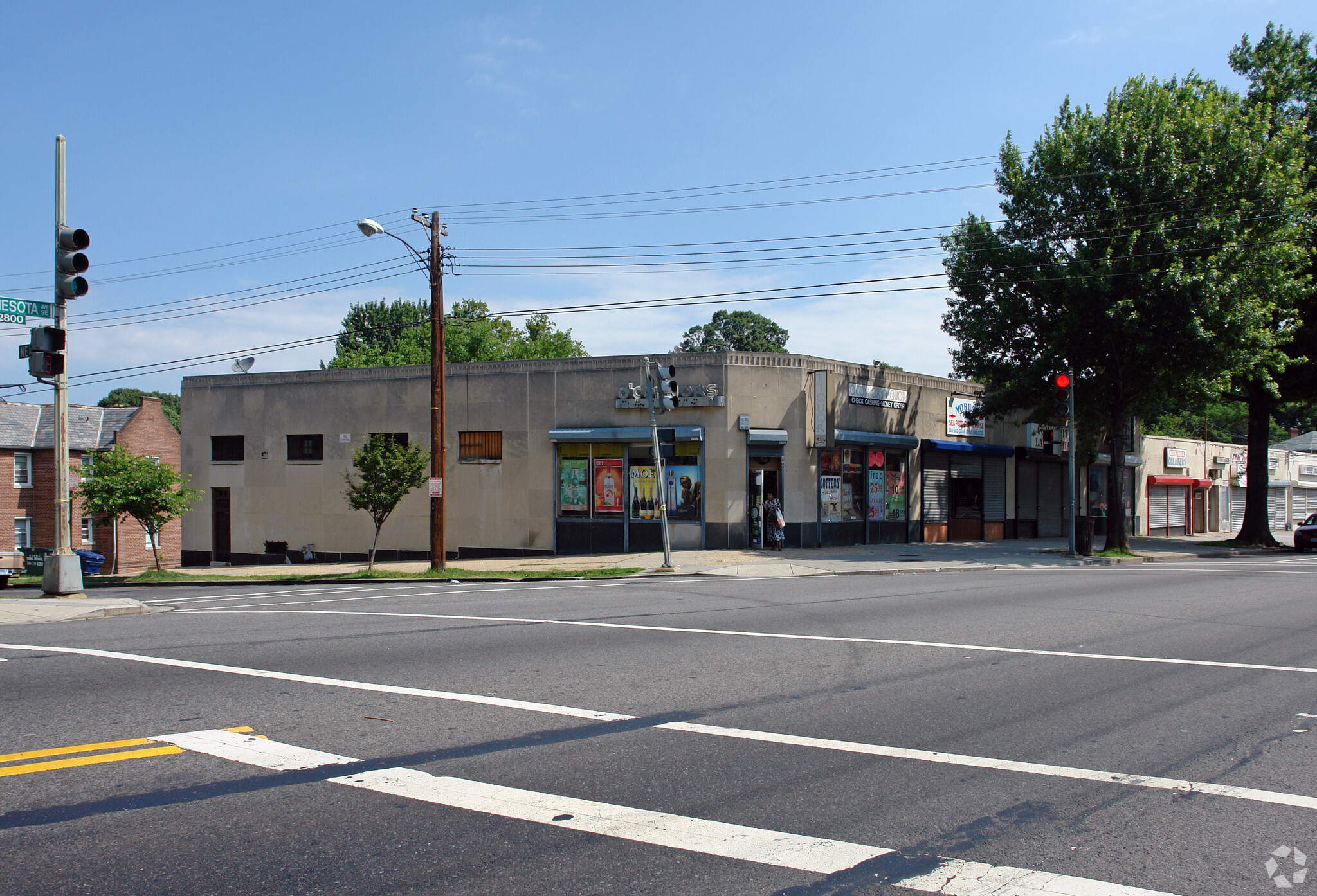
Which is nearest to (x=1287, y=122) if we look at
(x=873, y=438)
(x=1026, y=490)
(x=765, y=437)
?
(x=1026, y=490)

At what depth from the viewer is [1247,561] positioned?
1079 inches

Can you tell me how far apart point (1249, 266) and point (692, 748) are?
2719cm

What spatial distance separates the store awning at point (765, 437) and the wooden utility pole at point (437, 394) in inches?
352

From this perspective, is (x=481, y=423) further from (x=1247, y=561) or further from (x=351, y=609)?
(x=1247, y=561)

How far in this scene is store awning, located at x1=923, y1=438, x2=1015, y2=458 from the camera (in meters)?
31.1

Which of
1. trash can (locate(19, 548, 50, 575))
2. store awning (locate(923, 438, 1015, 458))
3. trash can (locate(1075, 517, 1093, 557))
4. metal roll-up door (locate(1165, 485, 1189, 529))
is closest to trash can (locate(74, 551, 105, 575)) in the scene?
trash can (locate(19, 548, 50, 575))

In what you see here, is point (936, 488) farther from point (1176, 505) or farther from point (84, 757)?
point (84, 757)

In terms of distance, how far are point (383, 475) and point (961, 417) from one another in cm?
2035

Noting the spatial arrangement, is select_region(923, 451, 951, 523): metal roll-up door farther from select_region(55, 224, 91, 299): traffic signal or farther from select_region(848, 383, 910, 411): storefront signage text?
select_region(55, 224, 91, 299): traffic signal

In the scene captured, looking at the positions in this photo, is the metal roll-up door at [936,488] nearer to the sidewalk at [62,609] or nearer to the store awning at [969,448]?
the store awning at [969,448]

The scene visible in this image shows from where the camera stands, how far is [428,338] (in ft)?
224

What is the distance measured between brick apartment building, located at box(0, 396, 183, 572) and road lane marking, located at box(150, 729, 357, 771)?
142 feet

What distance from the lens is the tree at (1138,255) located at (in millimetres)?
25469

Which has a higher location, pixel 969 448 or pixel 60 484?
pixel 969 448
